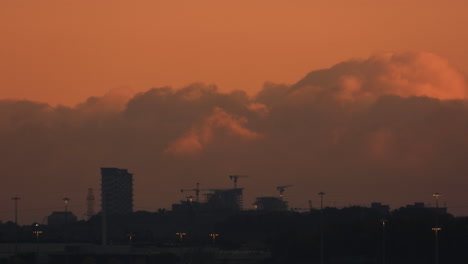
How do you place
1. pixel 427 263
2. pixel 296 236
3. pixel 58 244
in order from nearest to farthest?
1. pixel 427 263
2. pixel 296 236
3. pixel 58 244

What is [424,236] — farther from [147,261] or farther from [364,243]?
[147,261]

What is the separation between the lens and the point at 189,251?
16975 centimetres

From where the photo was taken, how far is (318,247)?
175m

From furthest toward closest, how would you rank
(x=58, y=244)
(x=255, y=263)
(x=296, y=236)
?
(x=58, y=244), (x=296, y=236), (x=255, y=263)

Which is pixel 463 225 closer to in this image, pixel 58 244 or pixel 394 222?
pixel 394 222

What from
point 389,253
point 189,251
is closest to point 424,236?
point 389,253

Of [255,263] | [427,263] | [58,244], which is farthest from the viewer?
[58,244]

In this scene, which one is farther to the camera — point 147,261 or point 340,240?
point 340,240

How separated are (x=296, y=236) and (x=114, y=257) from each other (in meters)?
31.2

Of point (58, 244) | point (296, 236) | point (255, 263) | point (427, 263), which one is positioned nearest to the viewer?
point (427, 263)

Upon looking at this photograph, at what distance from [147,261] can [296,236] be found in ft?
98.5

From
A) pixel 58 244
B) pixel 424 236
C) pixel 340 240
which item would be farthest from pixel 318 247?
pixel 58 244

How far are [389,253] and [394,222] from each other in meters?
14.7

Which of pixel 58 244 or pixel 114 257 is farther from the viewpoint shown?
pixel 58 244
